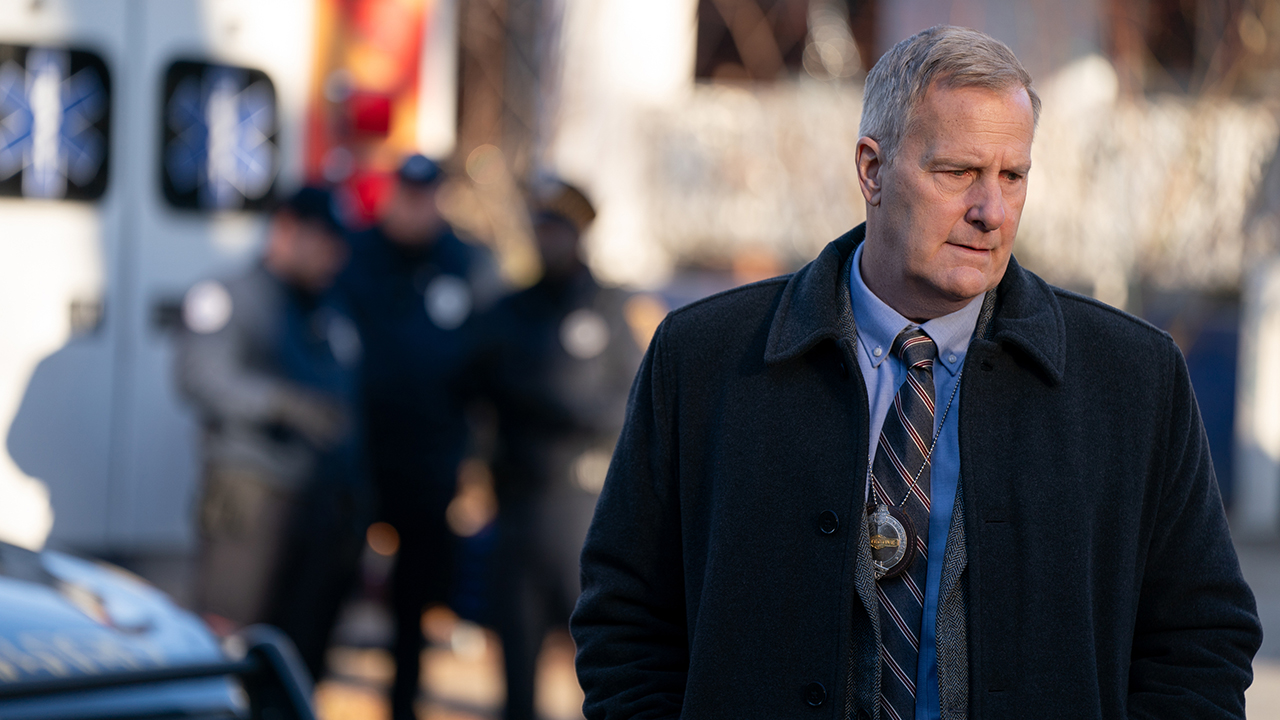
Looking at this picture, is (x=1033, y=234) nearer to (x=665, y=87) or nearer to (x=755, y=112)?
(x=755, y=112)

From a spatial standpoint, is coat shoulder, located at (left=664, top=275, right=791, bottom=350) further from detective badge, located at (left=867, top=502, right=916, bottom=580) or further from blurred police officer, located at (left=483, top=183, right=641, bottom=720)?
blurred police officer, located at (left=483, top=183, right=641, bottom=720)

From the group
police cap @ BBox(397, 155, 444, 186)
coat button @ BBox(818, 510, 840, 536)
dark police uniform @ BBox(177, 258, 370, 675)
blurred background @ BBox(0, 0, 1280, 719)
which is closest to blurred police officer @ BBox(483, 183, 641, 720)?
blurred background @ BBox(0, 0, 1280, 719)

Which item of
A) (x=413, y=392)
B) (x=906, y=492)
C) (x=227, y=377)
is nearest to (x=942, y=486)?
(x=906, y=492)

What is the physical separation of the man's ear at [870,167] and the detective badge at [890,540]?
1.48 feet

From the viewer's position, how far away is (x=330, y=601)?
564 cm

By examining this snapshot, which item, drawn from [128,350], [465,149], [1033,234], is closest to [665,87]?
[465,149]

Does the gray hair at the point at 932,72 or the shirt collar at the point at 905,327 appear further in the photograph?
the shirt collar at the point at 905,327

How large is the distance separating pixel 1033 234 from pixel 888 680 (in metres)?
7.47

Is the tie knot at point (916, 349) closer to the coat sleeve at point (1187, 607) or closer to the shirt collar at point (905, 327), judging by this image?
the shirt collar at point (905, 327)

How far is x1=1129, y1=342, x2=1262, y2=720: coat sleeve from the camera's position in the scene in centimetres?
213

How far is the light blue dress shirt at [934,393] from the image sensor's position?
209 cm

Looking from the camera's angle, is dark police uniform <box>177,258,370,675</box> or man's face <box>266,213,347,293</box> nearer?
dark police uniform <box>177,258,370,675</box>

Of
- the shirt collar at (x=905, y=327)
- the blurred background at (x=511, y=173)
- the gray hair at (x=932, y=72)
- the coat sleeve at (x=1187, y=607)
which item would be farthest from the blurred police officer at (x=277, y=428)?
the coat sleeve at (x=1187, y=607)

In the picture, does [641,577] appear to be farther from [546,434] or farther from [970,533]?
[546,434]
